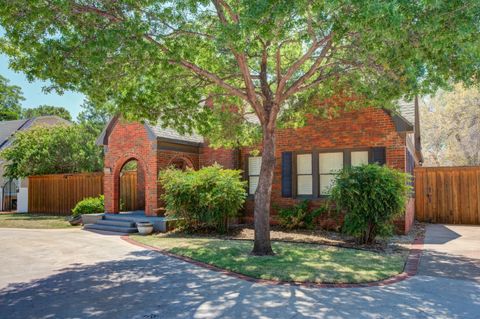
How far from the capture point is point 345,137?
13773 mm

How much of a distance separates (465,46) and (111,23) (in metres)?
6.83


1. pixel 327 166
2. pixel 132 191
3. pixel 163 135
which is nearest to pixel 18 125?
pixel 132 191

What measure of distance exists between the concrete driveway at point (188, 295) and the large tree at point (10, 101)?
45.1m

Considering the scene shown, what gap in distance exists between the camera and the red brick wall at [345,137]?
42.7 ft

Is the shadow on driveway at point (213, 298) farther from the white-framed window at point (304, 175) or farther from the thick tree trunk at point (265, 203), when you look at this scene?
the white-framed window at point (304, 175)

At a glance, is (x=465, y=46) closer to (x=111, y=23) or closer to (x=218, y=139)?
(x=111, y=23)

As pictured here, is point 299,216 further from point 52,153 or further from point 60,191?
point 52,153

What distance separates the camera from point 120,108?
1001 centimetres

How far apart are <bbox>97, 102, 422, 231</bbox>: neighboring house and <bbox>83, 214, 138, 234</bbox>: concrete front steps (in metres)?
0.99

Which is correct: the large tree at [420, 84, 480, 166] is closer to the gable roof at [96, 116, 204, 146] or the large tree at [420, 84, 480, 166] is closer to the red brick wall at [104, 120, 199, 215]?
the gable roof at [96, 116, 204, 146]

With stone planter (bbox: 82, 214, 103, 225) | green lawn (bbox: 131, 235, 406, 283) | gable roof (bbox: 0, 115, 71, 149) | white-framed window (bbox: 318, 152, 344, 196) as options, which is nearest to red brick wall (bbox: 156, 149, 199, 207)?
stone planter (bbox: 82, 214, 103, 225)

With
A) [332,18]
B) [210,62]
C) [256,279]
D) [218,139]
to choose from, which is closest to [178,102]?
[210,62]

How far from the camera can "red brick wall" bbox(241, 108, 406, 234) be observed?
13.0 m

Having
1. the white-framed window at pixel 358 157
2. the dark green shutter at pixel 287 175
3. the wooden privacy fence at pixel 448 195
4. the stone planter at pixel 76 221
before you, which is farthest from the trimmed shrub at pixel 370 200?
the stone planter at pixel 76 221
